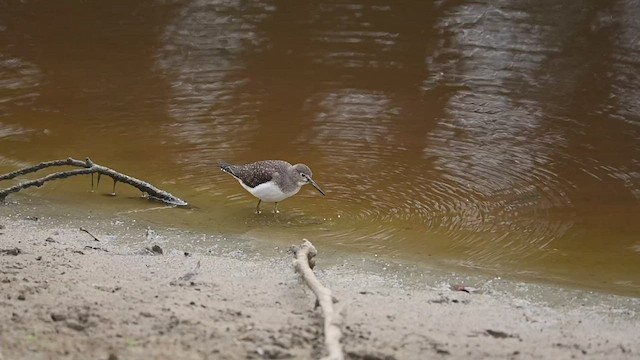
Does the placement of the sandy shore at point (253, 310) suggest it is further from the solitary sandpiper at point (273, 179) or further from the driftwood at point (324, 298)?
the solitary sandpiper at point (273, 179)

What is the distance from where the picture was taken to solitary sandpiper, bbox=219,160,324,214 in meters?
9.09

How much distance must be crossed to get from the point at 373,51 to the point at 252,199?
5876 mm

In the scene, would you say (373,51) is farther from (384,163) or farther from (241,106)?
(384,163)

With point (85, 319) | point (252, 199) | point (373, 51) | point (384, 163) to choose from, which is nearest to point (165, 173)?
point (252, 199)

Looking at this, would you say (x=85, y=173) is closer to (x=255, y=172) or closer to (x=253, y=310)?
(x=255, y=172)

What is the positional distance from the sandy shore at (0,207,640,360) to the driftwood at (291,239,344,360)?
0.10 meters

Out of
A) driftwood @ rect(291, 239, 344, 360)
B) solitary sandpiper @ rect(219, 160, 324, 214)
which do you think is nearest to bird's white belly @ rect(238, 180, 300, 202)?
solitary sandpiper @ rect(219, 160, 324, 214)

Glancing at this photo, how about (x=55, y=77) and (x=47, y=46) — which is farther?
(x=47, y=46)

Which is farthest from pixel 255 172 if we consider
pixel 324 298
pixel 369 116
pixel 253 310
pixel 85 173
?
pixel 324 298

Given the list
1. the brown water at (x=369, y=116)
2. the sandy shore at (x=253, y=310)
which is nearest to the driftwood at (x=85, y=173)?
the brown water at (x=369, y=116)

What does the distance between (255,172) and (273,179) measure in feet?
1.03

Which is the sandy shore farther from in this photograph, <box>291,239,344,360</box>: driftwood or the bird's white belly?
the bird's white belly

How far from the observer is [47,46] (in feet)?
50.0

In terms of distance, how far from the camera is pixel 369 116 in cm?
1217
